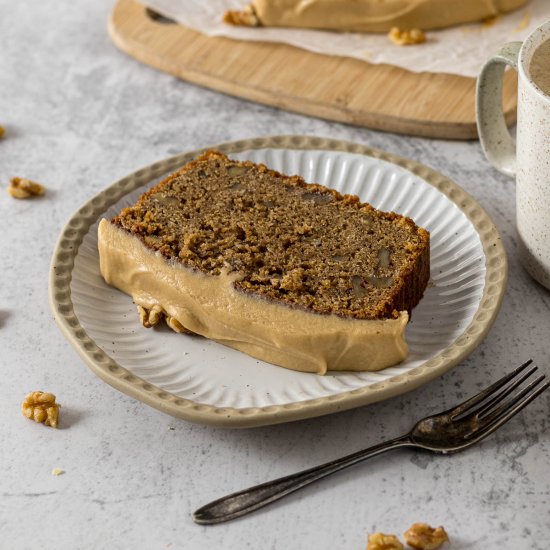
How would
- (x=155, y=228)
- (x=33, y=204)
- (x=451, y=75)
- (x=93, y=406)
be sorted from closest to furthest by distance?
(x=93, y=406), (x=155, y=228), (x=33, y=204), (x=451, y=75)

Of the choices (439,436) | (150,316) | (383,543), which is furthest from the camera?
(150,316)

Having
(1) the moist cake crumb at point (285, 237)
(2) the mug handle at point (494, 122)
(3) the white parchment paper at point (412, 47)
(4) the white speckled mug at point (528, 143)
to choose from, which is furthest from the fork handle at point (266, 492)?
(3) the white parchment paper at point (412, 47)

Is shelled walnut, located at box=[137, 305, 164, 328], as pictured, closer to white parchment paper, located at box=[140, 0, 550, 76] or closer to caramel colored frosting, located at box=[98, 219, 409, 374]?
caramel colored frosting, located at box=[98, 219, 409, 374]

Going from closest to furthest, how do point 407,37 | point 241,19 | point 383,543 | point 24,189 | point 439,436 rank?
point 383,543
point 439,436
point 24,189
point 407,37
point 241,19

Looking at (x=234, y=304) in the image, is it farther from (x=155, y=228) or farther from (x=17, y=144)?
(x=17, y=144)

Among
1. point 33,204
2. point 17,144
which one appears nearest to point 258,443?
point 33,204

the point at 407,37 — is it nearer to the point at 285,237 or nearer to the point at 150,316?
the point at 285,237

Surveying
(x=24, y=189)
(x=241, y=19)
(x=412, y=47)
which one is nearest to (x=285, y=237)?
(x=24, y=189)

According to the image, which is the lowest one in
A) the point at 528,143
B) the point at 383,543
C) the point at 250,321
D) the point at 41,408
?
the point at 41,408
